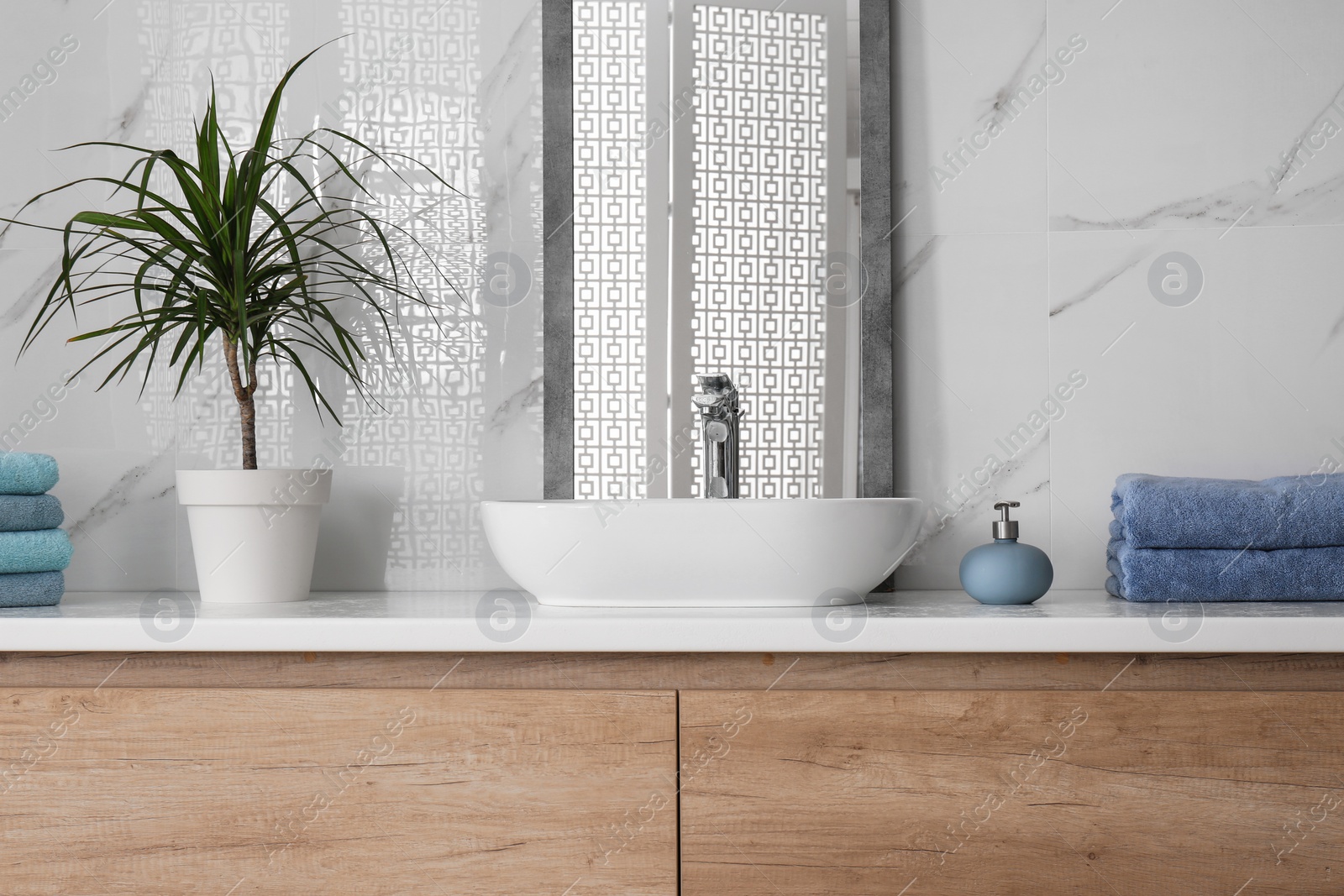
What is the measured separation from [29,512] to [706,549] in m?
0.80

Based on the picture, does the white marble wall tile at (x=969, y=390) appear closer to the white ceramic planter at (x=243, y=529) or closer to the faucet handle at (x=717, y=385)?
the faucet handle at (x=717, y=385)

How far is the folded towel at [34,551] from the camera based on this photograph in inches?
41.3

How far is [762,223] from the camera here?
1285 millimetres

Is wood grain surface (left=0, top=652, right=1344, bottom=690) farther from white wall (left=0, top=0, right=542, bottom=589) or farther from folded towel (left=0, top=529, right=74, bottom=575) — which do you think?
white wall (left=0, top=0, right=542, bottom=589)

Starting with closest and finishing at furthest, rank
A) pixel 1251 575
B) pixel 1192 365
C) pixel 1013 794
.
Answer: pixel 1013 794, pixel 1251 575, pixel 1192 365

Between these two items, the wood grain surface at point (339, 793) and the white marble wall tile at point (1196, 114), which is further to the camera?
the white marble wall tile at point (1196, 114)

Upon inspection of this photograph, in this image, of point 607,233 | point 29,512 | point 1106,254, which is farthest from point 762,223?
point 29,512

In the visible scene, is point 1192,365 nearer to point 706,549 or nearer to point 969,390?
point 969,390

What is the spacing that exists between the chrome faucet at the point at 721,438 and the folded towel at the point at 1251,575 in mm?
506

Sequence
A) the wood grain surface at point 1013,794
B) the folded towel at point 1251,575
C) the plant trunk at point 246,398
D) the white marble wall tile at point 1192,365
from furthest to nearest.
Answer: the white marble wall tile at point 1192,365 < the plant trunk at point 246,398 < the folded towel at point 1251,575 < the wood grain surface at point 1013,794

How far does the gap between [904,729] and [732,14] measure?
3.20ft

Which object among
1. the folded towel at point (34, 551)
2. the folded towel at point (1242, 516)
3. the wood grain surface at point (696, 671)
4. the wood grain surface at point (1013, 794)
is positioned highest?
the folded towel at point (1242, 516)

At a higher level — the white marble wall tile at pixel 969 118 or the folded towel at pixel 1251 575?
the white marble wall tile at pixel 969 118

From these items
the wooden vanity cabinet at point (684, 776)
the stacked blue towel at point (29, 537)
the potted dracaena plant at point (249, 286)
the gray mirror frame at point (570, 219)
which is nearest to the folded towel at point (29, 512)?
the stacked blue towel at point (29, 537)
